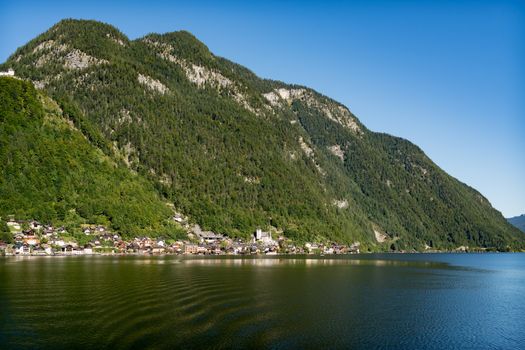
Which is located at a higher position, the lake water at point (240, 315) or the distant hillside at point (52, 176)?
the distant hillside at point (52, 176)

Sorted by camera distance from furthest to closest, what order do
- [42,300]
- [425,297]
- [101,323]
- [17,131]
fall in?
[17,131]
[425,297]
[42,300]
[101,323]

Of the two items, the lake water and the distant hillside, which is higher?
the distant hillside

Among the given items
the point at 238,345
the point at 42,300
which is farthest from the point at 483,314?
the point at 42,300

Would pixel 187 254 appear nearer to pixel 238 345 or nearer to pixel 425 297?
pixel 425 297

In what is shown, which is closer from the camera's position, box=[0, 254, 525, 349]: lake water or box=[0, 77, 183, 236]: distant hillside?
box=[0, 254, 525, 349]: lake water

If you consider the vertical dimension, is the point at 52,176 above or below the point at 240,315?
above

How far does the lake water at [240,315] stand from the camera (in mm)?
40406

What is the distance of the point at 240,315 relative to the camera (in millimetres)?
50781

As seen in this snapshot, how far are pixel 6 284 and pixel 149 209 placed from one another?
132842mm

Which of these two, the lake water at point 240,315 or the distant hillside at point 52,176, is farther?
the distant hillside at point 52,176

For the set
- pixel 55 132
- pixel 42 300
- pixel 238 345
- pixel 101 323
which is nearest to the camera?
pixel 238 345

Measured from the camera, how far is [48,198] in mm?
160500

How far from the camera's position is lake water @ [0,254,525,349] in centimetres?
4041

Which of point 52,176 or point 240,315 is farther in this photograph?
point 52,176
